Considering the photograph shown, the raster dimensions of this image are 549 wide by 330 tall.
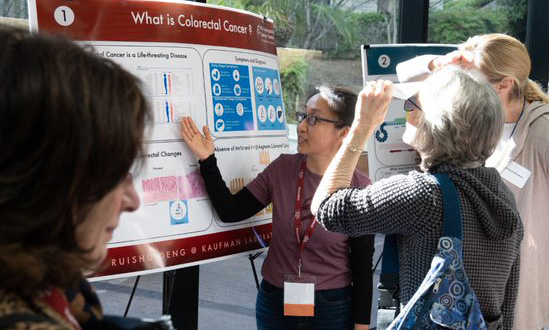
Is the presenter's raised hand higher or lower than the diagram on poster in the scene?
lower

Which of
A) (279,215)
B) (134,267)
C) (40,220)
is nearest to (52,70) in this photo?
(40,220)

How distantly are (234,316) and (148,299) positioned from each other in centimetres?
69

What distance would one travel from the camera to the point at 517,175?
2.28m

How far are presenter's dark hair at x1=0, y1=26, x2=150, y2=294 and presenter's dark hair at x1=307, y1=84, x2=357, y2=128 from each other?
159cm

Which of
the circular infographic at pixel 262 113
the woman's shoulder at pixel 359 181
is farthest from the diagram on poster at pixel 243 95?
the woman's shoulder at pixel 359 181

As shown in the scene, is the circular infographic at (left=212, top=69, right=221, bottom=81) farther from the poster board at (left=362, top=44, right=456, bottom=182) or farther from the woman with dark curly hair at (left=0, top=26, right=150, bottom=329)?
the woman with dark curly hair at (left=0, top=26, right=150, bottom=329)

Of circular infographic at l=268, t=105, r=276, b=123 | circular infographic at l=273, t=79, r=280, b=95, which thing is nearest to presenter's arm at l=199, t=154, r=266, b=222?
circular infographic at l=268, t=105, r=276, b=123

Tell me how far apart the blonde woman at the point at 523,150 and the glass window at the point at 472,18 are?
7.19 feet

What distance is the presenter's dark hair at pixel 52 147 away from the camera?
695 mm

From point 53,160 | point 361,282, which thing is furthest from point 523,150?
point 53,160

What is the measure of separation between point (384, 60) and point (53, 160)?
241 centimetres

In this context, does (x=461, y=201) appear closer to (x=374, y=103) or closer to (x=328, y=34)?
(x=374, y=103)

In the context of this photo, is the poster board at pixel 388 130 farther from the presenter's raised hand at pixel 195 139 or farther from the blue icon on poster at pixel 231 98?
the presenter's raised hand at pixel 195 139

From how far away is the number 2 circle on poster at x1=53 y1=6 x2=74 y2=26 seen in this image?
187 cm
